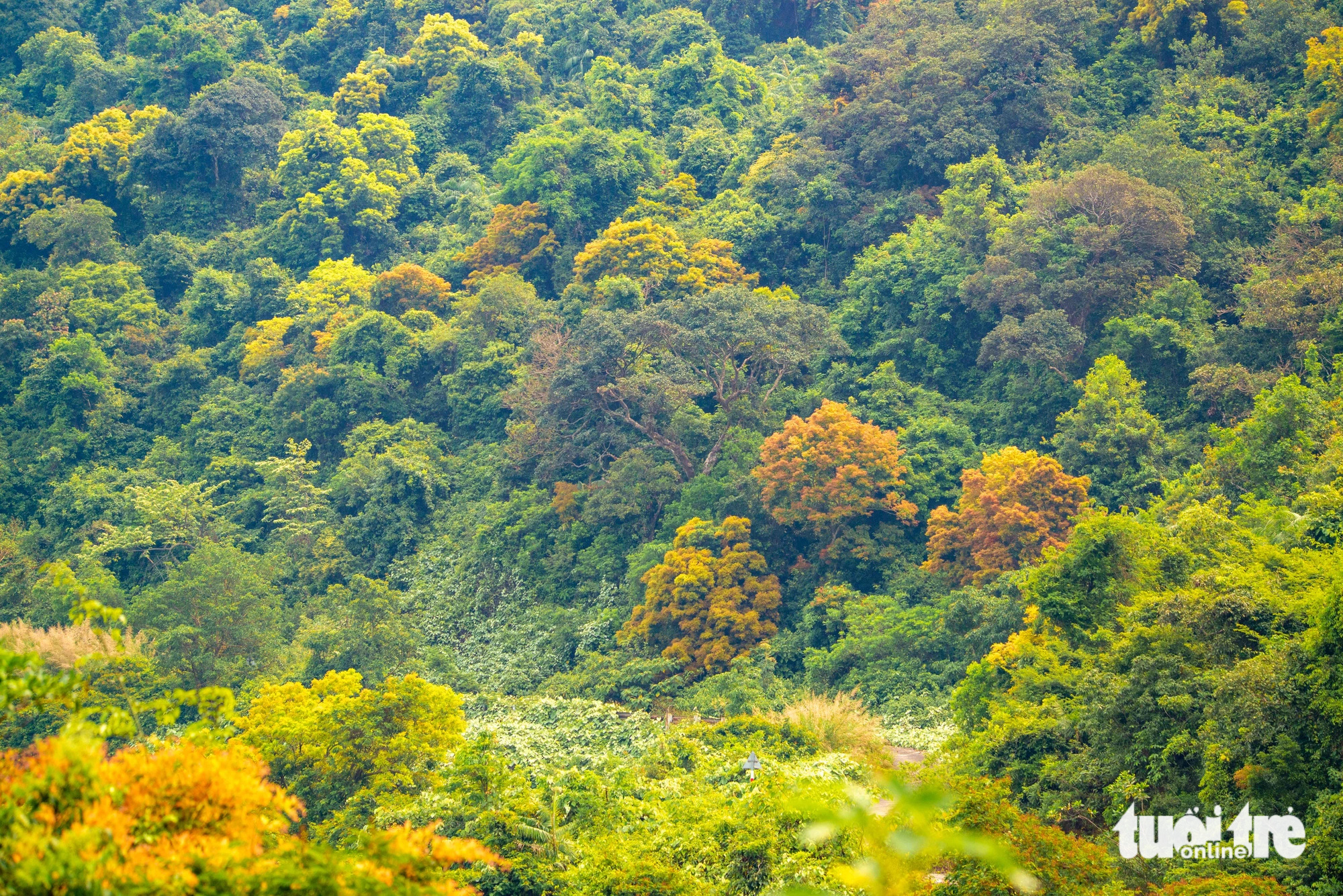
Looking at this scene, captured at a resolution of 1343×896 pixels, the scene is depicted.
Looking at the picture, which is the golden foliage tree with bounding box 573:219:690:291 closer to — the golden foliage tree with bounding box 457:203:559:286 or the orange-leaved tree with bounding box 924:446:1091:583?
the golden foliage tree with bounding box 457:203:559:286

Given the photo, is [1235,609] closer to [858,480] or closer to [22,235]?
[858,480]

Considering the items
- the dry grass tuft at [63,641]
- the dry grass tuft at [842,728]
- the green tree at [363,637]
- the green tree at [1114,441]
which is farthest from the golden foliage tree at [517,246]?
the dry grass tuft at [842,728]

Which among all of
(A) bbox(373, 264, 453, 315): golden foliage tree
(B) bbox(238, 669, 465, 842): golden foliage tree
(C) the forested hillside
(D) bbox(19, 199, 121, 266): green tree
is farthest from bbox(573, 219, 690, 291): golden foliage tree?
(D) bbox(19, 199, 121, 266): green tree

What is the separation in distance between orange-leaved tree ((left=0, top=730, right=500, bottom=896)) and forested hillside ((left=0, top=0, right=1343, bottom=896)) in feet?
0.08

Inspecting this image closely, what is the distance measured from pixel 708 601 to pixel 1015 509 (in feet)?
17.7

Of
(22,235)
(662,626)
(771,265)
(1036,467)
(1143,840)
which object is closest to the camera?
(1143,840)

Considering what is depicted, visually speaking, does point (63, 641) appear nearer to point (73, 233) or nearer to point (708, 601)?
point (708, 601)

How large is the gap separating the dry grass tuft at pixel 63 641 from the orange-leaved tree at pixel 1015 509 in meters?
14.7

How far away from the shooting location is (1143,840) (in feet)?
34.9

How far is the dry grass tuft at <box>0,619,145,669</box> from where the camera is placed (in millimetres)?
22281

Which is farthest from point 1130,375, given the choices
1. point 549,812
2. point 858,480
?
point 549,812

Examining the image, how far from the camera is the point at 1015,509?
19.4 m

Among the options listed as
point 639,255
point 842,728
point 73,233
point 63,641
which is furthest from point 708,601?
point 73,233

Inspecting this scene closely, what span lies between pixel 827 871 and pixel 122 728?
17.8ft
